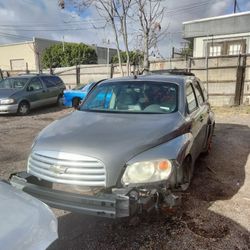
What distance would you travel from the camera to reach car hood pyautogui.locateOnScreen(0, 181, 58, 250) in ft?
5.64

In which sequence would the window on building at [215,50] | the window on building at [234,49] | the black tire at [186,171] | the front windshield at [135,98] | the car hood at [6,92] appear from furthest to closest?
the window on building at [215,50] < the window on building at [234,49] < the car hood at [6,92] < the front windshield at [135,98] < the black tire at [186,171]

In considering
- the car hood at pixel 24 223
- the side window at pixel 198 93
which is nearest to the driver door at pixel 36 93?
the side window at pixel 198 93

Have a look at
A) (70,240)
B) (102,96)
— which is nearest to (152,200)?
(70,240)

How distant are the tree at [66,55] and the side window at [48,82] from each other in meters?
22.4

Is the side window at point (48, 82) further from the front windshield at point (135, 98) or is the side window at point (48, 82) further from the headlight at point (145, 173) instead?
the headlight at point (145, 173)

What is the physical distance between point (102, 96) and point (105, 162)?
1994 millimetres

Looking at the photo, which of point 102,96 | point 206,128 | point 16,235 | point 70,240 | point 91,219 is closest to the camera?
point 16,235

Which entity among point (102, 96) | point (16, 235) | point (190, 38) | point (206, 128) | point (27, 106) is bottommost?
point (27, 106)

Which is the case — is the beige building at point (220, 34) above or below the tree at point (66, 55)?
above

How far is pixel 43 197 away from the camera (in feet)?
10.3

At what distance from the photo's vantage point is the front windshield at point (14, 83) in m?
12.8

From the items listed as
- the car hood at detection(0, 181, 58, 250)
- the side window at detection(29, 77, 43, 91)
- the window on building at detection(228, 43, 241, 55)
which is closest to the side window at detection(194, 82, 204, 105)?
the car hood at detection(0, 181, 58, 250)

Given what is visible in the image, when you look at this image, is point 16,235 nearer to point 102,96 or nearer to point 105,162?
point 105,162

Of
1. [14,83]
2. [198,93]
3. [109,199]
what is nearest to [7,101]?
[14,83]
